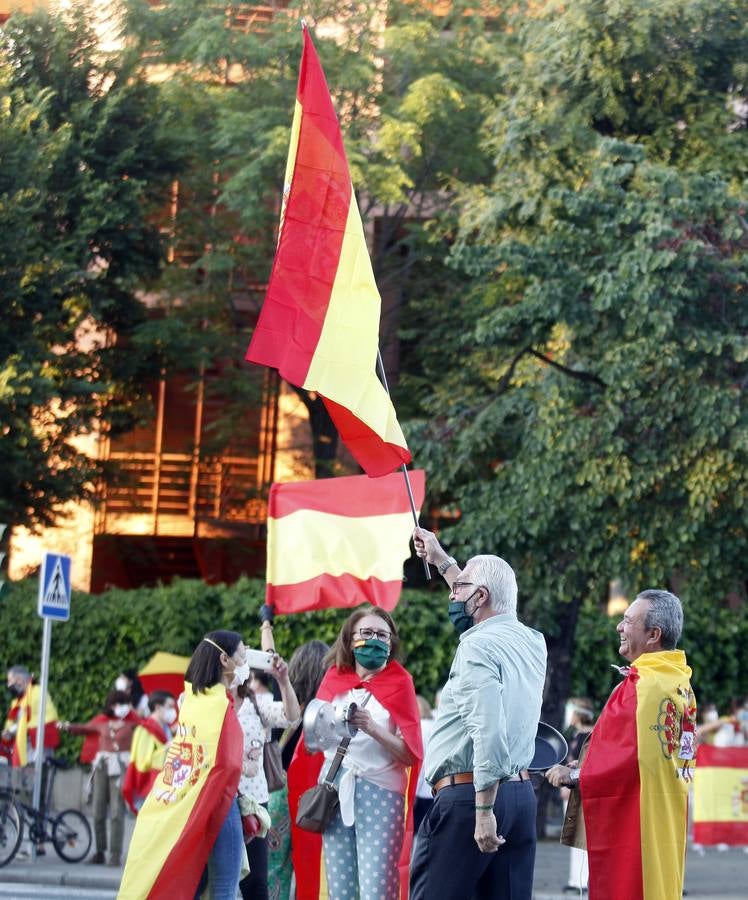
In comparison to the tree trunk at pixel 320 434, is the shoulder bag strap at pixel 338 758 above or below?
below

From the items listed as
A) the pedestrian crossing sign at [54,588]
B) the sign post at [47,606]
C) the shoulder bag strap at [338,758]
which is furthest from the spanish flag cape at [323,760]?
the pedestrian crossing sign at [54,588]

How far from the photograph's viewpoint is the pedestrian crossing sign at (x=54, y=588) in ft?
48.0

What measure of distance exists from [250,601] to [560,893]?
27.4 feet

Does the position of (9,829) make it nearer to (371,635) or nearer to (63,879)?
(63,879)

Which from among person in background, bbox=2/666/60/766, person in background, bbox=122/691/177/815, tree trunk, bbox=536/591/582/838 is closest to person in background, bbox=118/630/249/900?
person in background, bbox=122/691/177/815

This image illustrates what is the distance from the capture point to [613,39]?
1791cm

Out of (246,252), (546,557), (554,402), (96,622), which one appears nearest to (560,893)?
(546,557)

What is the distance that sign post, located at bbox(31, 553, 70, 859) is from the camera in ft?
47.3

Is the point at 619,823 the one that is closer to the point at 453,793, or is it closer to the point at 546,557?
the point at 453,793

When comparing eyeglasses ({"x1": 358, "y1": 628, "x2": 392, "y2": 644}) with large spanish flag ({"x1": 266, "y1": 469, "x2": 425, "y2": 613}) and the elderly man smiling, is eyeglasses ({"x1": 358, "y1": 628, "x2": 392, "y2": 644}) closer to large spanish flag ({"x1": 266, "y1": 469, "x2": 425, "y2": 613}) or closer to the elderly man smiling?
the elderly man smiling

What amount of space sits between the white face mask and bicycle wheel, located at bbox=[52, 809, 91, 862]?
7.46 metres

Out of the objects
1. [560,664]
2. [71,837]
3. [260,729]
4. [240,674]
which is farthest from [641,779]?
[560,664]

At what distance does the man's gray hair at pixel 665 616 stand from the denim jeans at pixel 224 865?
236 cm

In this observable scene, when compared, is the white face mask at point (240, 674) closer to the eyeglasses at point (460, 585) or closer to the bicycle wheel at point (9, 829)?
the eyeglasses at point (460, 585)
